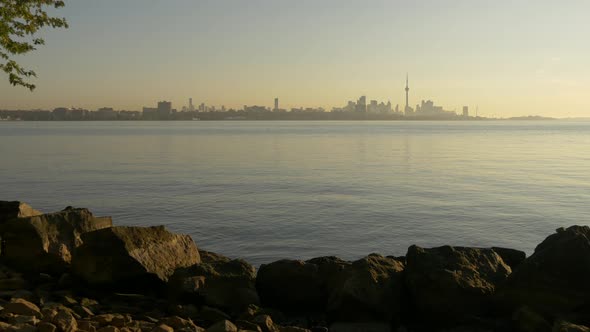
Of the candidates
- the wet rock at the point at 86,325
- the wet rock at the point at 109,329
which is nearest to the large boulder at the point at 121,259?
the wet rock at the point at 86,325

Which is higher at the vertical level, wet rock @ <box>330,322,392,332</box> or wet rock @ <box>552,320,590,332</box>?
wet rock @ <box>552,320,590,332</box>

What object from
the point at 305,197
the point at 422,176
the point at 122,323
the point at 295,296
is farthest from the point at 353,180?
the point at 122,323

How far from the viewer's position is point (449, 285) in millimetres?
9125

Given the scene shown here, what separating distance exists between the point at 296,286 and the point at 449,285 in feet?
9.16

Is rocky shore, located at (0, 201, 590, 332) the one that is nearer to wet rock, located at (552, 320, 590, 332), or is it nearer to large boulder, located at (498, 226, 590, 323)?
large boulder, located at (498, 226, 590, 323)

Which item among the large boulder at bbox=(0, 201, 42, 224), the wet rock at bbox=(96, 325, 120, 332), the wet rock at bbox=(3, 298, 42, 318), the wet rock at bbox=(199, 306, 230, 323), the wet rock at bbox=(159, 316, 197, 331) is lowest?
the wet rock at bbox=(199, 306, 230, 323)

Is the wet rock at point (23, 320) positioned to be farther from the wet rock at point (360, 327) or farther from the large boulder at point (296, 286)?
the wet rock at point (360, 327)

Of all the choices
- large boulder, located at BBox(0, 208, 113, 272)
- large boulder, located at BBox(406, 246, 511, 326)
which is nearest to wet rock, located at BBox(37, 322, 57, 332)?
large boulder, located at BBox(0, 208, 113, 272)

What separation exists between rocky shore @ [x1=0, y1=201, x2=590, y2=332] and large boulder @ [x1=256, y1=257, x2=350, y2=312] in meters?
0.02

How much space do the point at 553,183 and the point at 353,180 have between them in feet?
39.3

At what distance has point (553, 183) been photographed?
33.0 m

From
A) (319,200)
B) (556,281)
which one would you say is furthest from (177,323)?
(319,200)

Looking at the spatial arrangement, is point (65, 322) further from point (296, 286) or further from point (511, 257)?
point (511, 257)

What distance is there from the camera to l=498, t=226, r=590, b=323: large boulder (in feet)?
28.4
